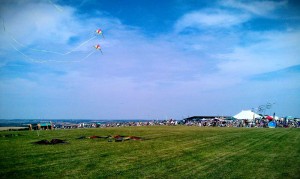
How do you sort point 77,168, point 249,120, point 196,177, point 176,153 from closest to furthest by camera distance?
point 196,177 → point 77,168 → point 176,153 → point 249,120

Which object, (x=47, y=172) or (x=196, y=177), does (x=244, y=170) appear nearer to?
(x=196, y=177)

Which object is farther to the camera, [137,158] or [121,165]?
[137,158]

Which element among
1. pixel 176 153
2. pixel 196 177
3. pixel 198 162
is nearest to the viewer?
pixel 196 177

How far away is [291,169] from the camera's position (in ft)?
39.9

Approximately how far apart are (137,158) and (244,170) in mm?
5289

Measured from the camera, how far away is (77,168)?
11.8 meters

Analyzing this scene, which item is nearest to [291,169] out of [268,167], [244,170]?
[268,167]

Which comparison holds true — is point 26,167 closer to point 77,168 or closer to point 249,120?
point 77,168

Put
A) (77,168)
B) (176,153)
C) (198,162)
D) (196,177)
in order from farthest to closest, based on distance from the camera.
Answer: (176,153), (198,162), (77,168), (196,177)

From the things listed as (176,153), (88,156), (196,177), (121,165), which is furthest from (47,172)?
(176,153)

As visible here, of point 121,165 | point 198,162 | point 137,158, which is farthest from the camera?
point 137,158

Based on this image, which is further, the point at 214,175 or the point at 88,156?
the point at 88,156

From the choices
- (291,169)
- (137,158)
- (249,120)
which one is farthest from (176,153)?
(249,120)

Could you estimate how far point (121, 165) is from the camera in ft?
41.4
